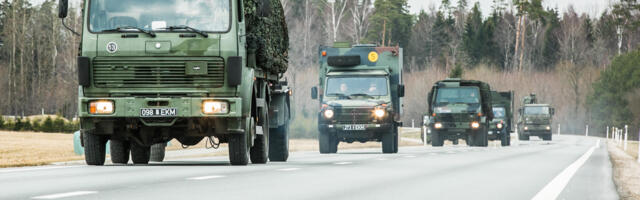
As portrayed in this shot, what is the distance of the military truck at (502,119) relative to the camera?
4997 cm

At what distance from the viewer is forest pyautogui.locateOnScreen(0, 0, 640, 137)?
289 ft

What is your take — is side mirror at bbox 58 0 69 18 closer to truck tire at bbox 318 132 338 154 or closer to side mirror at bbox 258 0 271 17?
side mirror at bbox 258 0 271 17

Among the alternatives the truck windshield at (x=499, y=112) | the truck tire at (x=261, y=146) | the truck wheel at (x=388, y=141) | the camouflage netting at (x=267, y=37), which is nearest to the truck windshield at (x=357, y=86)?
the truck wheel at (x=388, y=141)

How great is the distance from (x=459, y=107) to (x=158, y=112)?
25298 mm

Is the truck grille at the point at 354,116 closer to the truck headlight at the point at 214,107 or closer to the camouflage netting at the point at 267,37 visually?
the camouflage netting at the point at 267,37

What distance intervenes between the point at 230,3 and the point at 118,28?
1754mm

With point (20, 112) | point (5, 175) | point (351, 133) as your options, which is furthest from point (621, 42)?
point (5, 175)

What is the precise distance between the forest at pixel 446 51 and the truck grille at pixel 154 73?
4535 centimetres

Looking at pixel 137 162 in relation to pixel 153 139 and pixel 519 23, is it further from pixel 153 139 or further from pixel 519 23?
pixel 519 23

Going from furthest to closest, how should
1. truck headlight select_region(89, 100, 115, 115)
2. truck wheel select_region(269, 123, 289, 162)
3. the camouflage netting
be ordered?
truck wheel select_region(269, 123, 289, 162), the camouflage netting, truck headlight select_region(89, 100, 115, 115)

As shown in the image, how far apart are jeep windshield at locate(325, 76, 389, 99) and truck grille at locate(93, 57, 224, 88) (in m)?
13.1

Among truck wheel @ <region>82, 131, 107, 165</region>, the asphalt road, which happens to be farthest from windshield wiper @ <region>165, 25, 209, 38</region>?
truck wheel @ <region>82, 131, 107, 165</region>

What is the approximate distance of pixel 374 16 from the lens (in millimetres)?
107875

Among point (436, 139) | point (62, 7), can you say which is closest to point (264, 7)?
point (62, 7)
